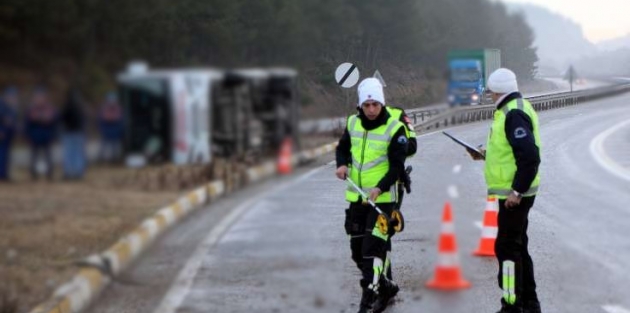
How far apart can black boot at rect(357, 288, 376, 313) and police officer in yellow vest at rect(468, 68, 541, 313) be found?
667 mm

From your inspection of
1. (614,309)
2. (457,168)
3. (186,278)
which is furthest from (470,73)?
(186,278)

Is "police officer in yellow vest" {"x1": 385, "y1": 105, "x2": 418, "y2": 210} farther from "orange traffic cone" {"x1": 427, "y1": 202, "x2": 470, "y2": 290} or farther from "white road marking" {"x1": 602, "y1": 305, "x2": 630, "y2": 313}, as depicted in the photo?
"white road marking" {"x1": 602, "y1": 305, "x2": 630, "y2": 313}

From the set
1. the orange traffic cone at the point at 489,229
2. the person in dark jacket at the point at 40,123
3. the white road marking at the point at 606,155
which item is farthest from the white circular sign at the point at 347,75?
the white road marking at the point at 606,155

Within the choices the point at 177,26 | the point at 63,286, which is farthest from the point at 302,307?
the point at 177,26

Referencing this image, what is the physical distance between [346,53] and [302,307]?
1.13 metres

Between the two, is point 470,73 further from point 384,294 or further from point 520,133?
point 384,294

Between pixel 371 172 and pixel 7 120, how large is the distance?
2.97 metres

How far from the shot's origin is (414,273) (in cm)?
572

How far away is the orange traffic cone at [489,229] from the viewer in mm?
5409

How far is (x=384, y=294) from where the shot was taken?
18.2ft

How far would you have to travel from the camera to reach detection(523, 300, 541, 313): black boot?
5.37 m

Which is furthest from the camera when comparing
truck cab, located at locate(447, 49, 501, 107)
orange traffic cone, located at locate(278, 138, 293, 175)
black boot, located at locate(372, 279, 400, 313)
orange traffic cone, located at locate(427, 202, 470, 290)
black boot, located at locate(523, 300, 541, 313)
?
black boot, located at locate(372, 279, 400, 313)

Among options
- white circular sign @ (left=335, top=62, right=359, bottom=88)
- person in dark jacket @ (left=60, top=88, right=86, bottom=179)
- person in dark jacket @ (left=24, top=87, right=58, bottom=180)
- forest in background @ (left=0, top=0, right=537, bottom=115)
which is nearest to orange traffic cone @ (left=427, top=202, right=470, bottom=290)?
forest in background @ (left=0, top=0, right=537, bottom=115)

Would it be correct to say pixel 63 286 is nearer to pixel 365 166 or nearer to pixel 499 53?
pixel 365 166
